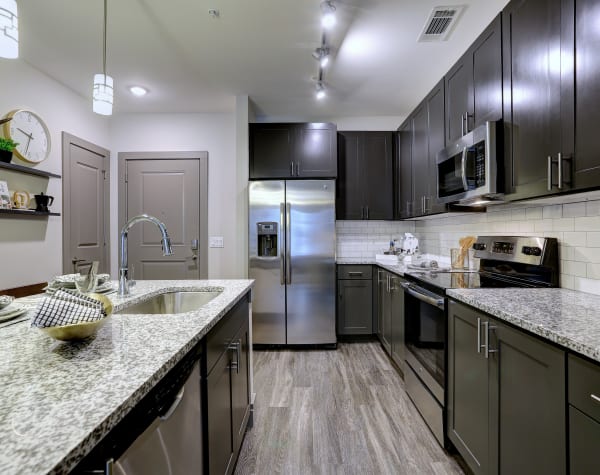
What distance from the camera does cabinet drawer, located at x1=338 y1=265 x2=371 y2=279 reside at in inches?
133

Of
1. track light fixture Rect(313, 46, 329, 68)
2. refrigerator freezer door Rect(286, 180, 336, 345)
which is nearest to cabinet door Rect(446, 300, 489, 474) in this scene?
refrigerator freezer door Rect(286, 180, 336, 345)

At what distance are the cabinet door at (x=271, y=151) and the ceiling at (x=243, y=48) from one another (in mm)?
350

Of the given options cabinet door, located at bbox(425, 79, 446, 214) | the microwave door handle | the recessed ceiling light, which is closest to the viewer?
the microwave door handle

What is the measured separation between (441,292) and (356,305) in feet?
5.60

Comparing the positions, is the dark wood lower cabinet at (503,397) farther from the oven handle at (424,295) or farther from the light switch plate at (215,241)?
the light switch plate at (215,241)

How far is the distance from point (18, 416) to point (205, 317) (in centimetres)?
64

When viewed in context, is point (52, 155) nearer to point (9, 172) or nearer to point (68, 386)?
point (9, 172)

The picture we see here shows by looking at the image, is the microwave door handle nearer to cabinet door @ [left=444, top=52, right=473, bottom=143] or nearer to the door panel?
cabinet door @ [left=444, top=52, right=473, bottom=143]

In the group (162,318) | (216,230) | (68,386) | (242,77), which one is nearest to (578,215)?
(162,318)

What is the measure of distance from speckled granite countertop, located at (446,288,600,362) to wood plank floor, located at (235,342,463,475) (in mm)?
934

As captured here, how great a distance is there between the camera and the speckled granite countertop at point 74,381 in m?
0.45

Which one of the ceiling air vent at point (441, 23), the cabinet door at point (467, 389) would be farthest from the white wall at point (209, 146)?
the cabinet door at point (467, 389)

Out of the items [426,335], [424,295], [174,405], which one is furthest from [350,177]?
[174,405]

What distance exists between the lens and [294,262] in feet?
10.6
